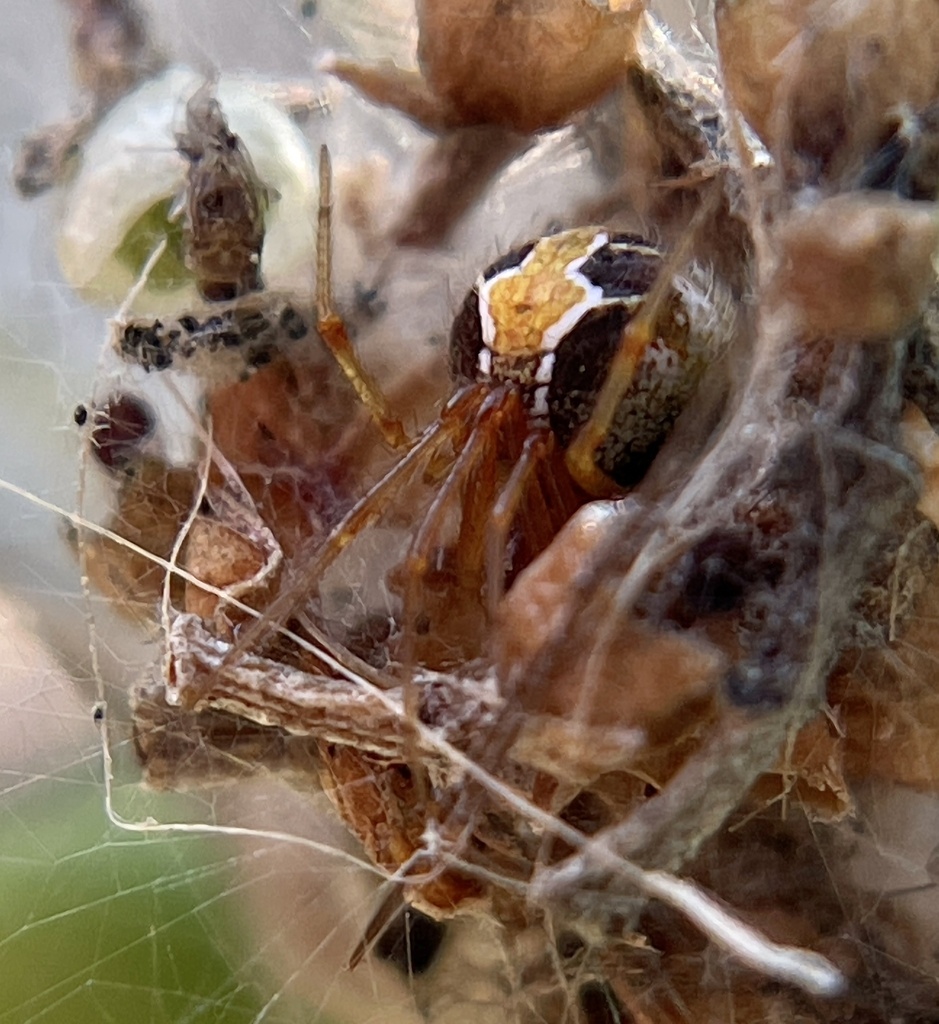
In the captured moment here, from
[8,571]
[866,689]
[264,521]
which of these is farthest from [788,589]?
[8,571]

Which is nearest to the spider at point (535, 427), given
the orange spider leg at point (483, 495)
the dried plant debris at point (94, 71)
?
the orange spider leg at point (483, 495)

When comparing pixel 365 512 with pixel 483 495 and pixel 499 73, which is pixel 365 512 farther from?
pixel 499 73

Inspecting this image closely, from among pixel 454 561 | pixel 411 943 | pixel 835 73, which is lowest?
pixel 411 943

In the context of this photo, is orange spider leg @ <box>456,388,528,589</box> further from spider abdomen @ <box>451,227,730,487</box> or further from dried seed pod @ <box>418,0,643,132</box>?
dried seed pod @ <box>418,0,643,132</box>

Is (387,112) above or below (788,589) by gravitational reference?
above

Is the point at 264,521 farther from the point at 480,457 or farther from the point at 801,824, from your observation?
the point at 801,824

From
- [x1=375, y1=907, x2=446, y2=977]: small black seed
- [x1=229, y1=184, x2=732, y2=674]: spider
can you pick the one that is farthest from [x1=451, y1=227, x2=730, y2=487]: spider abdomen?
[x1=375, y1=907, x2=446, y2=977]: small black seed

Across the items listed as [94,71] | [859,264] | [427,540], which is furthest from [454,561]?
[94,71]
